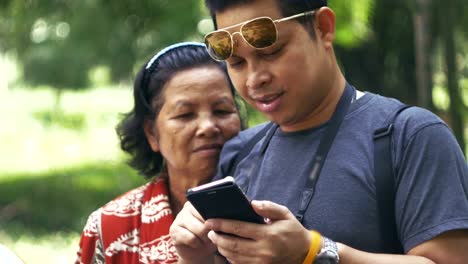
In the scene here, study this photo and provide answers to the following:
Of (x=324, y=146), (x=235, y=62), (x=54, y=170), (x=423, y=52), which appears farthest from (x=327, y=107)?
(x=54, y=170)

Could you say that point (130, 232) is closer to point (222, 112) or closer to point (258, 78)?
point (222, 112)

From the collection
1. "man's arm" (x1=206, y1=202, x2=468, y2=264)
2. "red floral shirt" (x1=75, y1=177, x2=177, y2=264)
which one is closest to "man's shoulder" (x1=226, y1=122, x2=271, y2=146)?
"red floral shirt" (x1=75, y1=177, x2=177, y2=264)

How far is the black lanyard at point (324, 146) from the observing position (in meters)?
2.10

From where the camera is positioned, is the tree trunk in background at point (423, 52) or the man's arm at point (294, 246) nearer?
the man's arm at point (294, 246)

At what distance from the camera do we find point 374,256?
1.95m

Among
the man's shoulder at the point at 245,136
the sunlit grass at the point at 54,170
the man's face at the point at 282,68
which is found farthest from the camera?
the sunlit grass at the point at 54,170

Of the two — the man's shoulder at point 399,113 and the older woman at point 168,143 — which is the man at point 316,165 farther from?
the older woman at point 168,143

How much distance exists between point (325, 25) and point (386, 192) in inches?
19.9

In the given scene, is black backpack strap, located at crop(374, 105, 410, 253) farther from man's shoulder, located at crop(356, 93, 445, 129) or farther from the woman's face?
the woman's face

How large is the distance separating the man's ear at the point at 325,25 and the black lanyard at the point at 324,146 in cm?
14

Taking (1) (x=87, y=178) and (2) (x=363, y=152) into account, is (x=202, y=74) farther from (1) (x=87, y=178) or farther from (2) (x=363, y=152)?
(1) (x=87, y=178)

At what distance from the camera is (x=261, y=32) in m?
2.11

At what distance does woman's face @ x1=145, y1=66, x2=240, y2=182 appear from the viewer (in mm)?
2881

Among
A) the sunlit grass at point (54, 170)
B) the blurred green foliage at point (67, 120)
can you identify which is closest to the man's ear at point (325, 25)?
the sunlit grass at point (54, 170)
